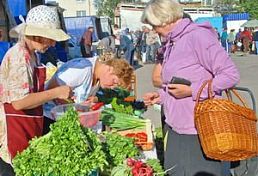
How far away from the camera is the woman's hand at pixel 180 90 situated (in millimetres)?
3182

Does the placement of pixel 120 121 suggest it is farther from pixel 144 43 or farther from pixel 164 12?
pixel 144 43

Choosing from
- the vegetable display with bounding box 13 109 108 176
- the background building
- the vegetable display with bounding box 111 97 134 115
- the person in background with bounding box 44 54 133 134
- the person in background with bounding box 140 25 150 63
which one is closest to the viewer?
the vegetable display with bounding box 13 109 108 176

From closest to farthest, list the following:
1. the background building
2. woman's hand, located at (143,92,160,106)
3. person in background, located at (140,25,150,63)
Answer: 1. woman's hand, located at (143,92,160,106)
2. person in background, located at (140,25,150,63)
3. the background building

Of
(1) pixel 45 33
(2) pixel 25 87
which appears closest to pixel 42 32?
(1) pixel 45 33

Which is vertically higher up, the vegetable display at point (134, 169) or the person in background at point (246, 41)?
the vegetable display at point (134, 169)

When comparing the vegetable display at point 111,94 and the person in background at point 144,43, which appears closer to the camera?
the vegetable display at point 111,94

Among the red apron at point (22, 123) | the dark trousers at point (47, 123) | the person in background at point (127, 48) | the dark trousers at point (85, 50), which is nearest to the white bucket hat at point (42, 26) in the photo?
the red apron at point (22, 123)

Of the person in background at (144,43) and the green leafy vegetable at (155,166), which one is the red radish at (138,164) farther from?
the person in background at (144,43)

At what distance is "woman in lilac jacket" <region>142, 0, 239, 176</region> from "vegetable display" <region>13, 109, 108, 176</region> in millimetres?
668

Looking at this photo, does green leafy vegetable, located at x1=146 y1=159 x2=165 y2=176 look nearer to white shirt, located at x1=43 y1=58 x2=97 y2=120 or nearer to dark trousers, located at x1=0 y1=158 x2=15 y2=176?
white shirt, located at x1=43 y1=58 x2=97 y2=120

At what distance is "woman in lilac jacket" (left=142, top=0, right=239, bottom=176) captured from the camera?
3.13m

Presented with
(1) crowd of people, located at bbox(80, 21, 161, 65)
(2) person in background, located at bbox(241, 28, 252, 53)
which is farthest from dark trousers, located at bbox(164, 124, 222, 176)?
(2) person in background, located at bbox(241, 28, 252, 53)

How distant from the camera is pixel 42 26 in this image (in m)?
3.22

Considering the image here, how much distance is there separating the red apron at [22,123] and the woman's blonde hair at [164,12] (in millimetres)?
740
